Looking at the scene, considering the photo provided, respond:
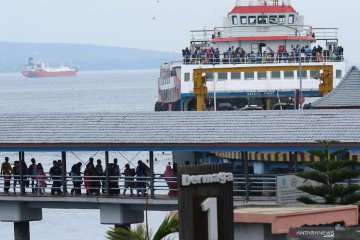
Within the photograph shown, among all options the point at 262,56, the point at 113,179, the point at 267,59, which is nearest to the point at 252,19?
the point at 262,56

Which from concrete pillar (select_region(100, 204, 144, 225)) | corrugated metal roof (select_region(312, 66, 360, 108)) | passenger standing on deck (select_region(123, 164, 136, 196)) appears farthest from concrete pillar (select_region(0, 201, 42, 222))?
corrugated metal roof (select_region(312, 66, 360, 108))

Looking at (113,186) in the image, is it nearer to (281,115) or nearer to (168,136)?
(168,136)

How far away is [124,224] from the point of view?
40.5 metres

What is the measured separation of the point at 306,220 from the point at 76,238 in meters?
28.3

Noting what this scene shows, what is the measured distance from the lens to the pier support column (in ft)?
139

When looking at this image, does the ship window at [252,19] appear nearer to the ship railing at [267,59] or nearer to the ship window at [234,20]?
the ship window at [234,20]

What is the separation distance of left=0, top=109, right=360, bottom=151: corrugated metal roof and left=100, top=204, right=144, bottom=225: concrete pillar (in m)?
1.73

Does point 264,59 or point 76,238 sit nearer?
point 76,238

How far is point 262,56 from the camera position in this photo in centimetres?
8769

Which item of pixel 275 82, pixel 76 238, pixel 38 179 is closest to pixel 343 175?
pixel 38 179

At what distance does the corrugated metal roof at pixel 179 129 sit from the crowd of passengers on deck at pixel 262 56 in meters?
43.1

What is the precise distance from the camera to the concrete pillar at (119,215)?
1599 inches

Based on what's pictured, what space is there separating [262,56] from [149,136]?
47331 mm

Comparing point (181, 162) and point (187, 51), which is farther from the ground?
point (187, 51)
